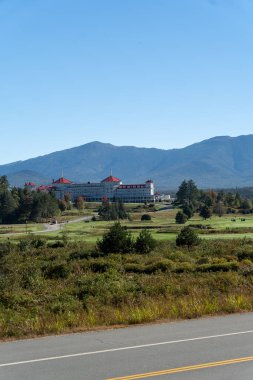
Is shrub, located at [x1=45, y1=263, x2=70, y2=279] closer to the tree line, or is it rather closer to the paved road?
the paved road

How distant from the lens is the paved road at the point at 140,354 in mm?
8250

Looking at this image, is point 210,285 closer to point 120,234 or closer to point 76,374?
point 76,374

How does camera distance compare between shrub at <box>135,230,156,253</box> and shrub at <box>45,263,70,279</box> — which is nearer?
shrub at <box>45,263,70,279</box>

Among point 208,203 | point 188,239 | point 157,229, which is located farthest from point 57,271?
point 208,203

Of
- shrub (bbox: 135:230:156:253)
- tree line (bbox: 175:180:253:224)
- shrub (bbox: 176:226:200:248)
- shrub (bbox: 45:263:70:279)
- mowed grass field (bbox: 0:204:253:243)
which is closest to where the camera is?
shrub (bbox: 45:263:70:279)

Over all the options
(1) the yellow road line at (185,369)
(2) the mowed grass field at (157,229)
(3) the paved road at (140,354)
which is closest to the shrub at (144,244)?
(2) the mowed grass field at (157,229)

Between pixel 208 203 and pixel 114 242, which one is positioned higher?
pixel 208 203

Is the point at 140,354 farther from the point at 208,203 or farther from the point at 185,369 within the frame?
the point at 208,203

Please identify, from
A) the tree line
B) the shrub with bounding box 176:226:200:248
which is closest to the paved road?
the shrub with bounding box 176:226:200:248

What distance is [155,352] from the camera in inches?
380

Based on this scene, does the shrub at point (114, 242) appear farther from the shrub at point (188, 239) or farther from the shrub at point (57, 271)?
the shrub at point (57, 271)

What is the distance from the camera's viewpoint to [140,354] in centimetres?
949

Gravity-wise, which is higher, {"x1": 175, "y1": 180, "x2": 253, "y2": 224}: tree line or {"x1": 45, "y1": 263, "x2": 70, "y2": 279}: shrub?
{"x1": 175, "y1": 180, "x2": 253, "y2": 224}: tree line

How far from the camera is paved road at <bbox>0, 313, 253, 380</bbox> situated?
8250 millimetres
